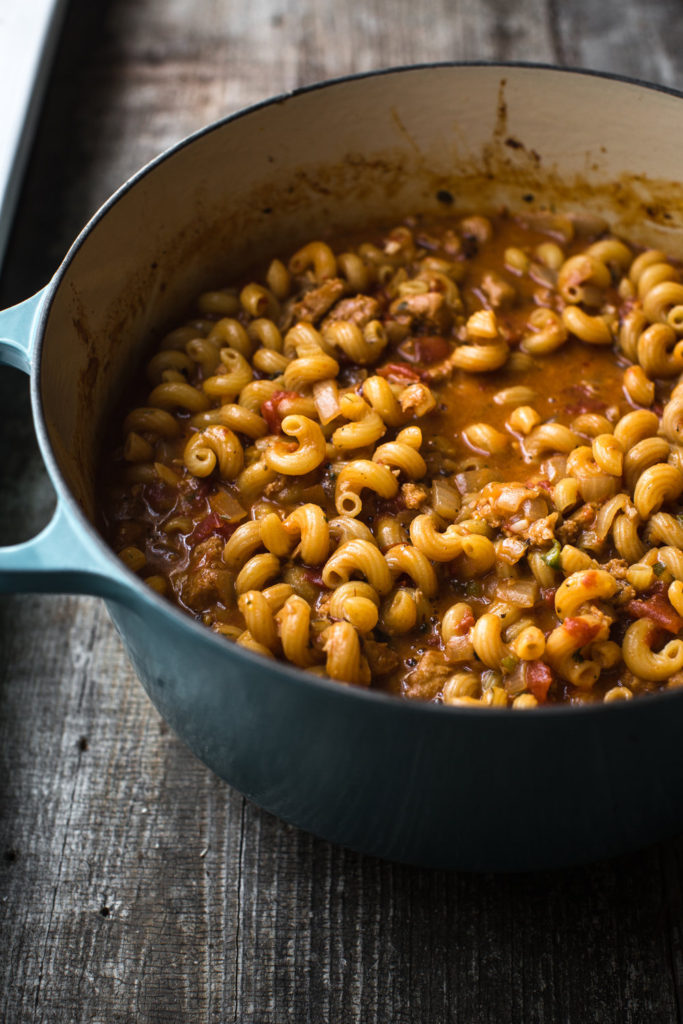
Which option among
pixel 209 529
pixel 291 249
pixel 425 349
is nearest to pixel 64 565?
pixel 209 529

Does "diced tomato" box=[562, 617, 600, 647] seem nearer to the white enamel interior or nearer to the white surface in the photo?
the white enamel interior

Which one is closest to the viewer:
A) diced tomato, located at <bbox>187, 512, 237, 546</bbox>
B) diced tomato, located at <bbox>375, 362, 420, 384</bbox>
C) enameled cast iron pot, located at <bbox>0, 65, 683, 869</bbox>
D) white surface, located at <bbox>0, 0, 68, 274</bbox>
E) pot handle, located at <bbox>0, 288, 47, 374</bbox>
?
enameled cast iron pot, located at <bbox>0, 65, 683, 869</bbox>

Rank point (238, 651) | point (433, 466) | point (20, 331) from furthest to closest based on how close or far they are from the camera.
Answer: point (433, 466)
point (20, 331)
point (238, 651)

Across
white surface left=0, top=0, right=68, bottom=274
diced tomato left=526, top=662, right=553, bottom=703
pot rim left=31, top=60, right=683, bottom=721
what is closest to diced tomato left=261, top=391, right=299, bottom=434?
pot rim left=31, top=60, right=683, bottom=721

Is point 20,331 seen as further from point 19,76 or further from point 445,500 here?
point 19,76

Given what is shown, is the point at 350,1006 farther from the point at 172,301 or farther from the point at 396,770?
the point at 172,301

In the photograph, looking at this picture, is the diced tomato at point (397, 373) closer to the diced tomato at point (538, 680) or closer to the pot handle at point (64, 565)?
the diced tomato at point (538, 680)

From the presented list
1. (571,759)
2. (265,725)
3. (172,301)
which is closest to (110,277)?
(172,301)
